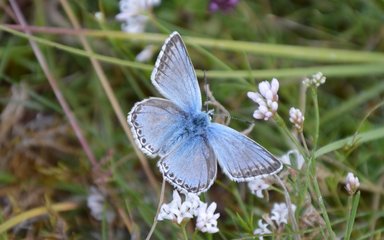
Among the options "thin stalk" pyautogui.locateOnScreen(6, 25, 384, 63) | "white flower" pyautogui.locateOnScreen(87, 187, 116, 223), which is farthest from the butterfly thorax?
"white flower" pyautogui.locateOnScreen(87, 187, 116, 223)

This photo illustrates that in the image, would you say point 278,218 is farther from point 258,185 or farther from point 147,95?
point 147,95

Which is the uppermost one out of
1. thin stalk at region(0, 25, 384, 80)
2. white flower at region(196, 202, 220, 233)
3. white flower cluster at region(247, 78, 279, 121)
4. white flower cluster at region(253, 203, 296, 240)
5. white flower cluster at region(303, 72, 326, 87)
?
white flower cluster at region(303, 72, 326, 87)

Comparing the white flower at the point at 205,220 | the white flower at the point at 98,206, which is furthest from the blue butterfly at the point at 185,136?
the white flower at the point at 98,206

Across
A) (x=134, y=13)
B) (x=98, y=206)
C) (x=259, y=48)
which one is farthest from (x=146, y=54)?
(x=98, y=206)

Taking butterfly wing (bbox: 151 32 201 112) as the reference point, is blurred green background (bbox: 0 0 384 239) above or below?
below

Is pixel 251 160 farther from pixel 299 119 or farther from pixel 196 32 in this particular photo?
pixel 196 32

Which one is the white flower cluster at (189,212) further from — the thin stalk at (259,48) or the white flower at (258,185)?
the thin stalk at (259,48)

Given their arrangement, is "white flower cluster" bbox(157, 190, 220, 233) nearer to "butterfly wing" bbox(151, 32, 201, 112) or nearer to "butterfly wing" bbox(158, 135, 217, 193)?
"butterfly wing" bbox(158, 135, 217, 193)
